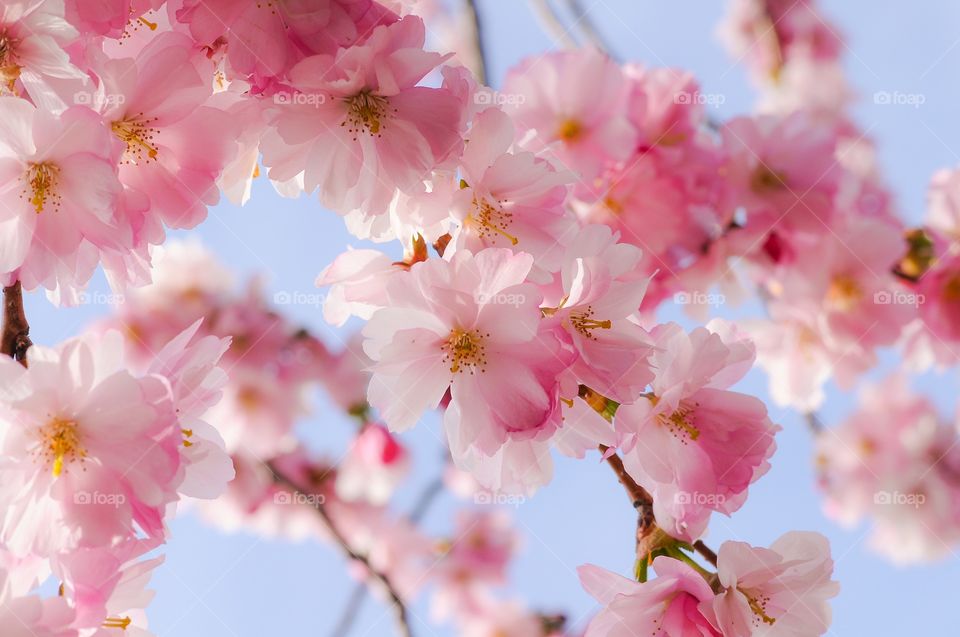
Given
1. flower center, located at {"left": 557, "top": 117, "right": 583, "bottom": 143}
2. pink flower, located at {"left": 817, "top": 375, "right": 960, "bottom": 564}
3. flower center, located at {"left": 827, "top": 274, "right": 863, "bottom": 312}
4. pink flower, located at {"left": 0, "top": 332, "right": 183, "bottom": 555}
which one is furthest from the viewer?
→ pink flower, located at {"left": 817, "top": 375, "right": 960, "bottom": 564}

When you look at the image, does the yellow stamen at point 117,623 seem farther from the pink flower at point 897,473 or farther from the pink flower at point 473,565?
the pink flower at point 473,565

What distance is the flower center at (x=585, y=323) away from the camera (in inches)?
40.5

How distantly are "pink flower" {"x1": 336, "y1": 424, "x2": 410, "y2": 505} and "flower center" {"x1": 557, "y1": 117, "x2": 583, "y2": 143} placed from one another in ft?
6.70

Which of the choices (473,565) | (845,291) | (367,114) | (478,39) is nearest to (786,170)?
(845,291)

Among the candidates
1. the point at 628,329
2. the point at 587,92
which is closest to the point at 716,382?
the point at 628,329

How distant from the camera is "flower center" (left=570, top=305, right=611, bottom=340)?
1.03m

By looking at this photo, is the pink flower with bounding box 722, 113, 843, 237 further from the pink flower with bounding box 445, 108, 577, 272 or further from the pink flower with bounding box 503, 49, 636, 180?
the pink flower with bounding box 445, 108, 577, 272

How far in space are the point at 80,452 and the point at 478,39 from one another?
4.69 ft

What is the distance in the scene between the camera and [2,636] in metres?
0.95

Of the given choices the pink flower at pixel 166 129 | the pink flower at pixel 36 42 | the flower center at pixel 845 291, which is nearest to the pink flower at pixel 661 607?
the pink flower at pixel 166 129

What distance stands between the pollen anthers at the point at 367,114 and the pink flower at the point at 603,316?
0.31 metres

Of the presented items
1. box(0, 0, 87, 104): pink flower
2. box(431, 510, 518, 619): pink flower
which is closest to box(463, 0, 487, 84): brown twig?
box(0, 0, 87, 104): pink flower

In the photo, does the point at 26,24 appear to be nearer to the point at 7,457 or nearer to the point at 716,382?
the point at 7,457

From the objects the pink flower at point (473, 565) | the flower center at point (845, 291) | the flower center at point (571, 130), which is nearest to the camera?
the flower center at point (571, 130)
